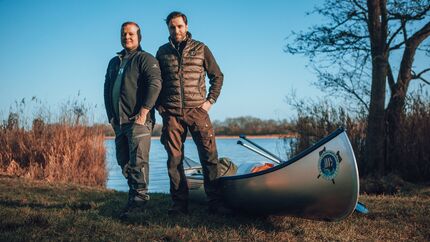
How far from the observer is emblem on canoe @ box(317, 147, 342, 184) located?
133 inches

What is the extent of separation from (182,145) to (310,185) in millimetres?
1392

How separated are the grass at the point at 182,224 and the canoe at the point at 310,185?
196 mm

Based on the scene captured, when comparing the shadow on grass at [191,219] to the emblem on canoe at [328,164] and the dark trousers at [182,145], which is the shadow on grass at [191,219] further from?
the emblem on canoe at [328,164]

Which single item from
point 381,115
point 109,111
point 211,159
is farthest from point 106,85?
point 381,115

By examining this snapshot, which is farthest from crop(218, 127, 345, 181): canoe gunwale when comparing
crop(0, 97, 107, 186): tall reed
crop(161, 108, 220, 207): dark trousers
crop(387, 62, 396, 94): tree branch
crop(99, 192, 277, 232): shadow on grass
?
crop(387, 62, 396, 94): tree branch

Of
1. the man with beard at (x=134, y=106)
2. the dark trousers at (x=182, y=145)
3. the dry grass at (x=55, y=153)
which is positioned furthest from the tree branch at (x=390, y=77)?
the dry grass at (x=55, y=153)

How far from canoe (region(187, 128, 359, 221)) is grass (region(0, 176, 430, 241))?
196 millimetres

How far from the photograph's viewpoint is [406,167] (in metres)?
7.46

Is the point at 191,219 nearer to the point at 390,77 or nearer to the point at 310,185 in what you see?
the point at 310,185

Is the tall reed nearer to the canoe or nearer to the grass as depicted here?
the grass

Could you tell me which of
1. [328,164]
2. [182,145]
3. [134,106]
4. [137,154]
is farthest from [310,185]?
Answer: [134,106]

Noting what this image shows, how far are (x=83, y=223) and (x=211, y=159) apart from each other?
1.33 meters

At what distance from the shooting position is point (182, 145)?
170 inches

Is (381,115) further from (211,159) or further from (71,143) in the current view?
(71,143)
